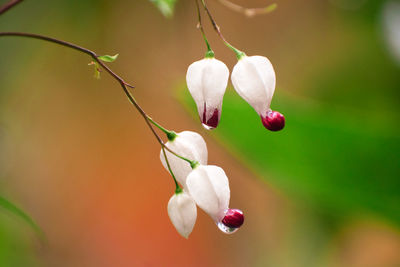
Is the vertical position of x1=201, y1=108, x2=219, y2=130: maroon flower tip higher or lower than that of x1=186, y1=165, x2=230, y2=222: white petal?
higher

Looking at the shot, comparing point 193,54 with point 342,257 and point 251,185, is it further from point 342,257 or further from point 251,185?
point 342,257

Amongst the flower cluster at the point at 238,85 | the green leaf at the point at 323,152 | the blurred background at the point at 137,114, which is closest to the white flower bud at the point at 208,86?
the flower cluster at the point at 238,85

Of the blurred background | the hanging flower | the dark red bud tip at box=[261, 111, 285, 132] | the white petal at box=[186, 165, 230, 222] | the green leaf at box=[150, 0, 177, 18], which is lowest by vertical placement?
the blurred background

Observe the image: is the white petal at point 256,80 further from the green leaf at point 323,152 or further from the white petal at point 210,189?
the green leaf at point 323,152

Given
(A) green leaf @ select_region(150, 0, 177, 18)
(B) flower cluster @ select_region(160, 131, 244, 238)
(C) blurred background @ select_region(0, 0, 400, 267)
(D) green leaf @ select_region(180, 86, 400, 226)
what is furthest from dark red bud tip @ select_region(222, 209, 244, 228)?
(C) blurred background @ select_region(0, 0, 400, 267)

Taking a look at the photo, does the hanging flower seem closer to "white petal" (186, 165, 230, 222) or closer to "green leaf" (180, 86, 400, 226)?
"white petal" (186, 165, 230, 222)

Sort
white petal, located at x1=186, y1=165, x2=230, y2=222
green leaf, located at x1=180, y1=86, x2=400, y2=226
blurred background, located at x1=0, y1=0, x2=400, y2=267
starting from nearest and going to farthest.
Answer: white petal, located at x1=186, y1=165, x2=230, y2=222 → green leaf, located at x1=180, y1=86, x2=400, y2=226 → blurred background, located at x1=0, y1=0, x2=400, y2=267
